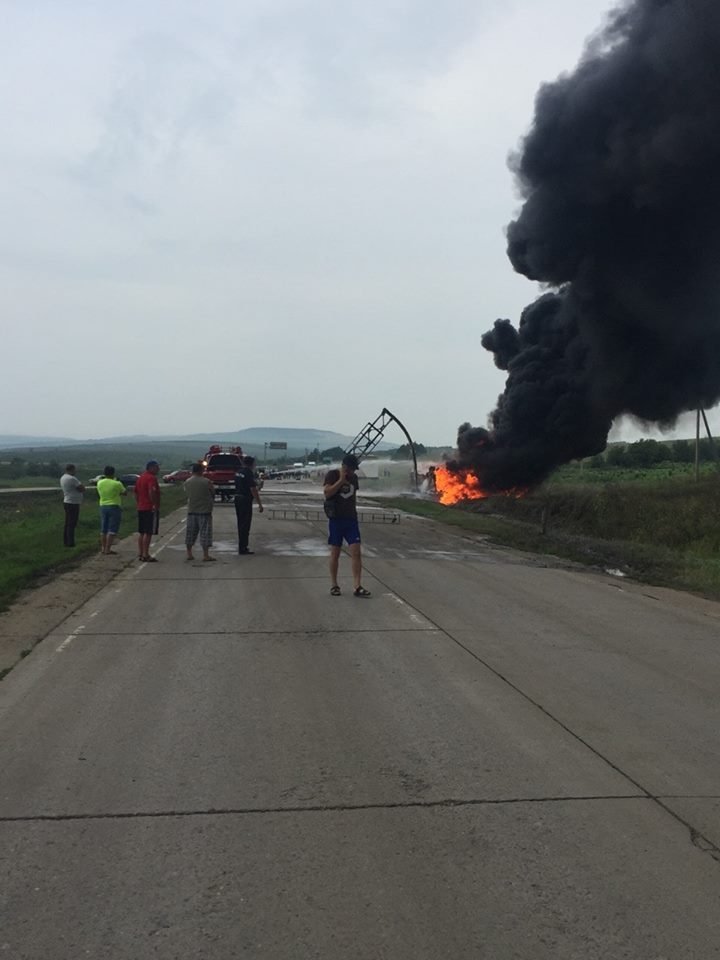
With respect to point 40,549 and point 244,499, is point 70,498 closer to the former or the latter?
point 40,549

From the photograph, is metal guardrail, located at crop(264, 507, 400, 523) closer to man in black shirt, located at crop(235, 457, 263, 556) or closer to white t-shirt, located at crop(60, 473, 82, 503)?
man in black shirt, located at crop(235, 457, 263, 556)

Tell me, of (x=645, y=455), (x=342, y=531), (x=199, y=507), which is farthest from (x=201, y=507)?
(x=645, y=455)

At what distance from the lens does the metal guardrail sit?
2592 centimetres

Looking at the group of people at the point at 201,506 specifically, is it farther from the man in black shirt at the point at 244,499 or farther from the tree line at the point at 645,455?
the tree line at the point at 645,455

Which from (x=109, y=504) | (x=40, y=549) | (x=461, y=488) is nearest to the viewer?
(x=109, y=504)

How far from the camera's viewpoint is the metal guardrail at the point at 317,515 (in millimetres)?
25922

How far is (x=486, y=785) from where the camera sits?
4.89 m

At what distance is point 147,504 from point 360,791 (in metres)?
10.6

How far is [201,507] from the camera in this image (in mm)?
14734

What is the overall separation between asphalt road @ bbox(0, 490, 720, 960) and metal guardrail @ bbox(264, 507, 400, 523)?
16179mm

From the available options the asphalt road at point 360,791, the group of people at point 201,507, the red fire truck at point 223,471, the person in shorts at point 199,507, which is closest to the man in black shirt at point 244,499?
the group of people at point 201,507

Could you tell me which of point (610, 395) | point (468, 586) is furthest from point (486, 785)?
point (610, 395)

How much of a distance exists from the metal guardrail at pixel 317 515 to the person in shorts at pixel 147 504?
1044 centimetres

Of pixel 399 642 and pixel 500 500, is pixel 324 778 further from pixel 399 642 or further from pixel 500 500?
pixel 500 500
